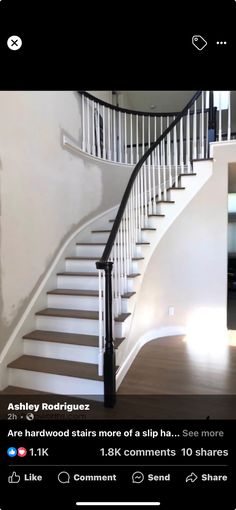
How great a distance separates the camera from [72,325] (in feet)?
7.61

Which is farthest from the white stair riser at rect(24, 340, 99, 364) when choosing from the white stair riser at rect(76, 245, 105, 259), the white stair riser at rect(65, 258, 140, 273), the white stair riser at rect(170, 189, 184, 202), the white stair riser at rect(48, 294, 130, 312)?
the white stair riser at rect(170, 189, 184, 202)

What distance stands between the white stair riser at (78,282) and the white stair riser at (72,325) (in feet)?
1.50

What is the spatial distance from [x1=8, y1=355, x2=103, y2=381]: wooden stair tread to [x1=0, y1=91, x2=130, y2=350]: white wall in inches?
8.9

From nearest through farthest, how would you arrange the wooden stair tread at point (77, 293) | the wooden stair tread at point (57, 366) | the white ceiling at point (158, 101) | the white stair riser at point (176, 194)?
the wooden stair tread at point (57, 366) → the wooden stair tread at point (77, 293) → the white stair riser at point (176, 194) → the white ceiling at point (158, 101)

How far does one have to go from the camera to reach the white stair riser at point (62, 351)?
2043 mm

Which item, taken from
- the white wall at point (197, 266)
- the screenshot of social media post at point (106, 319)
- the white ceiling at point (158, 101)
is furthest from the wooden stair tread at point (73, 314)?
the white ceiling at point (158, 101)
